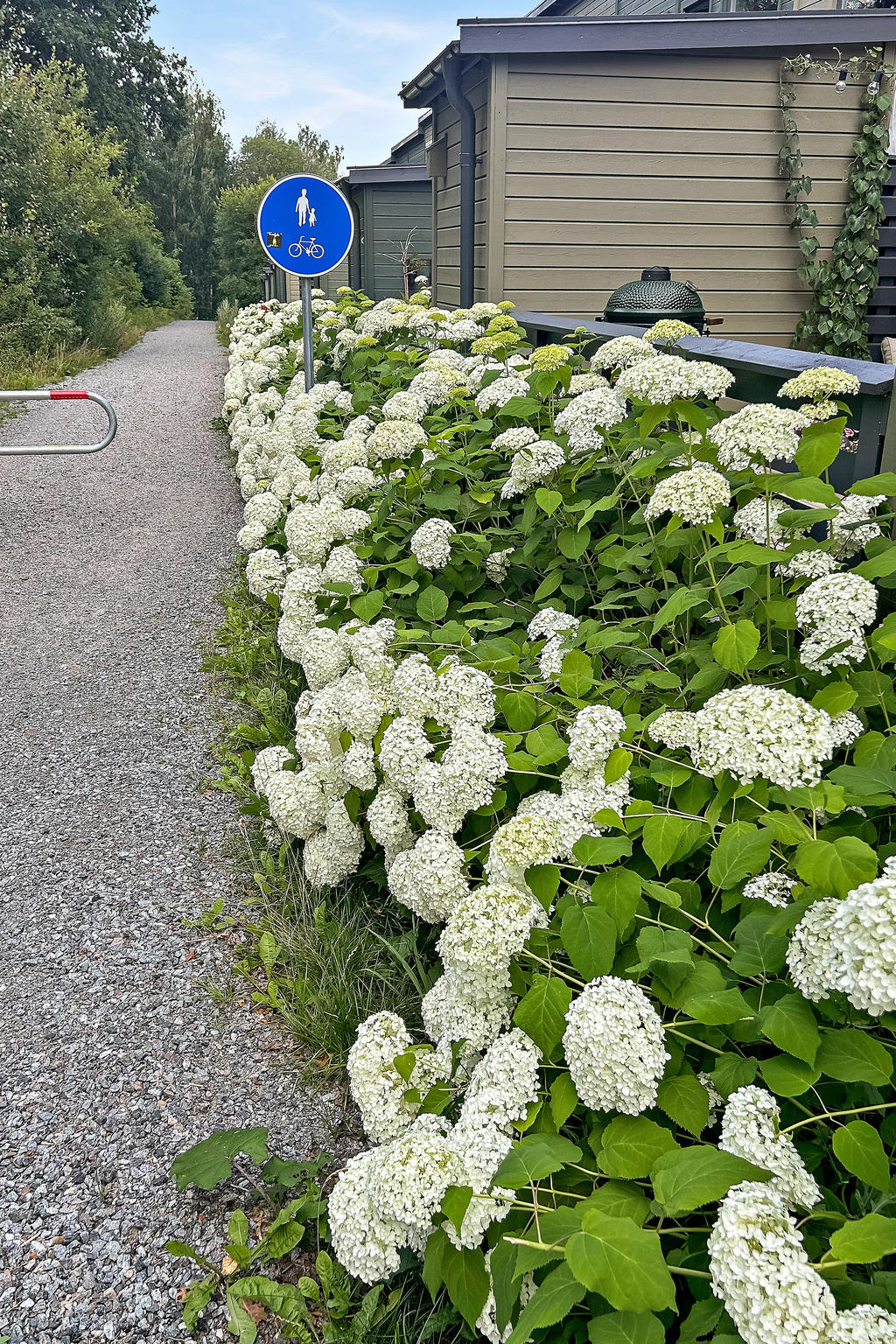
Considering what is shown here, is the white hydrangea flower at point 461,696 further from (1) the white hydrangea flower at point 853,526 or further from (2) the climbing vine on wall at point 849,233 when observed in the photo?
(2) the climbing vine on wall at point 849,233

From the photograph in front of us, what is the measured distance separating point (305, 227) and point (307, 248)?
0.13 meters

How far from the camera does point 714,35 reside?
673cm

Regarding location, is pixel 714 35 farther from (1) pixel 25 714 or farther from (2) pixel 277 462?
(1) pixel 25 714

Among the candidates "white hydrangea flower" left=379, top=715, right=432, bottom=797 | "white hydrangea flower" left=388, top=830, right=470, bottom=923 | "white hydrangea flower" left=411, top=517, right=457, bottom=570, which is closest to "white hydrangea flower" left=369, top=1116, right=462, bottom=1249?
"white hydrangea flower" left=388, top=830, right=470, bottom=923

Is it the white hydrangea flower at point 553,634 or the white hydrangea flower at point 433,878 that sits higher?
the white hydrangea flower at point 553,634

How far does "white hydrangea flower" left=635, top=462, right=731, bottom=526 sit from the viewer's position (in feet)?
6.89

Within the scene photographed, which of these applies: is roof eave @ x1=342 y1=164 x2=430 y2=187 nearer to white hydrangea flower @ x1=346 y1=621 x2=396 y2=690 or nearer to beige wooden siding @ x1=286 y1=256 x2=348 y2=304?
beige wooden siding @ x1=286 y1=256 x2=348 y2=304

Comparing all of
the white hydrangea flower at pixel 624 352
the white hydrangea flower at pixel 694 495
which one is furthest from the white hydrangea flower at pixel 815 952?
the white hydrangea flower at pixel 624 352

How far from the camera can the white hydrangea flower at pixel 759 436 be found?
80.5 inches

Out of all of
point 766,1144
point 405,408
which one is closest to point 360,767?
point 766,1144

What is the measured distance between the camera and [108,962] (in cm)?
264

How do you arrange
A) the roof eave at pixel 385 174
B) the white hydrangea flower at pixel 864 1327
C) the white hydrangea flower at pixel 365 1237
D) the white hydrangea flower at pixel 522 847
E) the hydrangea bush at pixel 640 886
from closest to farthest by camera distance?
the white hydrangea flower at pixel 864 1327, the hydrangea bush at pixel 640 886, the white hydrangea flower at pixel 365 1237, the white hydrangea flower at pixel 522 847, the roof eave at pixel 385 174

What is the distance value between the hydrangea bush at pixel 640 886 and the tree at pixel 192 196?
46.8 metres

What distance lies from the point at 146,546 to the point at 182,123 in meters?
37.4
